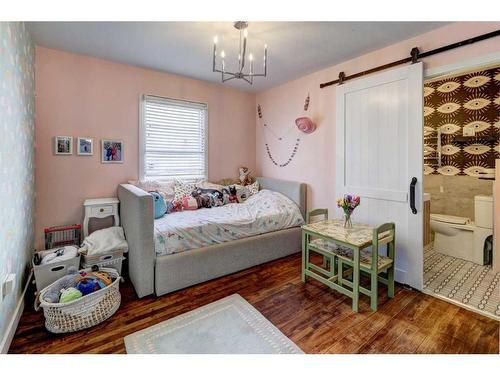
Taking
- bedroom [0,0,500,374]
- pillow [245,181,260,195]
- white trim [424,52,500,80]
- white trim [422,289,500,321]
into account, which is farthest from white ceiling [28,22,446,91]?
white trim [422,289,500,321]

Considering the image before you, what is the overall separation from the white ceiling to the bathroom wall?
90.1 inches

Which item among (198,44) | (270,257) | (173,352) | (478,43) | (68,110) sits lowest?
(173,352)

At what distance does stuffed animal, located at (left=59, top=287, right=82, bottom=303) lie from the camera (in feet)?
5.64

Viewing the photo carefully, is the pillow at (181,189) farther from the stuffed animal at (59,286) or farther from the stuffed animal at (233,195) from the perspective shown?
the stuffed animal at (59,286)

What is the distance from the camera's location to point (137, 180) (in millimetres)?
3197

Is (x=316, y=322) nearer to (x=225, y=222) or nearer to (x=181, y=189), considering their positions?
(x=225, y=222)

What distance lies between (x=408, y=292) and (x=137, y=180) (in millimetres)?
3223

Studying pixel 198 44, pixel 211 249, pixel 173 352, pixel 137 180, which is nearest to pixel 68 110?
pixel 137 180

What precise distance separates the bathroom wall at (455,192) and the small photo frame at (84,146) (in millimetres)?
4641

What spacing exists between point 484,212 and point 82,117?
4.70m

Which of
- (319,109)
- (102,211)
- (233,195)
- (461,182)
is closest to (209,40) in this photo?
(319,109)

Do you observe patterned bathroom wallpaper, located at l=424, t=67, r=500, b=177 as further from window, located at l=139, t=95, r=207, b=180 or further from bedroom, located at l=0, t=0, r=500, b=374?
window, located at l=139, t=95, r=207, b=180

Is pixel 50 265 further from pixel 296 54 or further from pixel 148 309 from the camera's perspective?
pixel 296 54

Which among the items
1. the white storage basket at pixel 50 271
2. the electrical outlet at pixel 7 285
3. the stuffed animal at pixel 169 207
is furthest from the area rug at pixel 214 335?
the stuffed animal at pixel 169 207
